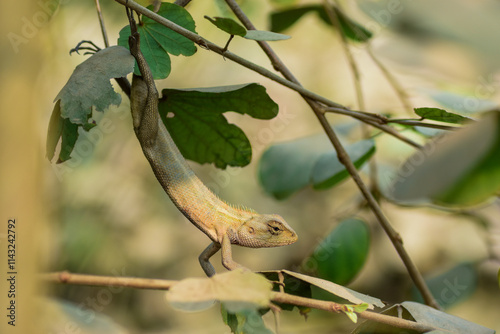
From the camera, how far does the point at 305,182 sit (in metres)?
1.25

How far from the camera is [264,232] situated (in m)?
0.80

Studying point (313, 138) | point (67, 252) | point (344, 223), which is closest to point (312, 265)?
point (344, 223)

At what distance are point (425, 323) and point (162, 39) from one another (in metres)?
0.51

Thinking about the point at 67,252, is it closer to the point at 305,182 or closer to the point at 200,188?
the point at 305,182

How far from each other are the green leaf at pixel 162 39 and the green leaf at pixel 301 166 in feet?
1.65

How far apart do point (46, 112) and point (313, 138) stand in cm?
103

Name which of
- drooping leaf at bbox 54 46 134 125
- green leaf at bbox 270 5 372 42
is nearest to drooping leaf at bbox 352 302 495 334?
drooping leaf at bbox 54 46 134 125

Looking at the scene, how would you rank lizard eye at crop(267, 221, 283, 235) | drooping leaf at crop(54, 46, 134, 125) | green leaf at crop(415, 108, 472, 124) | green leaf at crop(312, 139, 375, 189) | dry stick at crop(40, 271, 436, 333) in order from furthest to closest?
green leaf at crop(312, 139, 375, 189) → lizard eye at crop(267, 221, 283, 235) → green leaf at crop(415, 108, 472, 124) → drooping leaf at crop(54, 46, 134, 125) → dry stick at crop(40, 271, 436, 333)

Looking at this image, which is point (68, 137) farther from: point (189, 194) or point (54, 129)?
point (189, 194)

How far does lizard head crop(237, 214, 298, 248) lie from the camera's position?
790 millimetres

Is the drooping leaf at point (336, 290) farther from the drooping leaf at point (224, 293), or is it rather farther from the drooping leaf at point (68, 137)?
the drooping leaf at point (68, 137)

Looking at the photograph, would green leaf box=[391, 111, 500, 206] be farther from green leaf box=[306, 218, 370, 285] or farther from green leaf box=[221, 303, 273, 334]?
green leaf box=[306, 218, 370, 285]

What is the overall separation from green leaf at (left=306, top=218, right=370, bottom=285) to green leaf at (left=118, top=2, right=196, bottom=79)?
0.63 m

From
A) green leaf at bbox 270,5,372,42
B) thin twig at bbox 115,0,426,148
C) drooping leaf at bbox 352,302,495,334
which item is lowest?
drooping leaf at bbox 352,302,495,334
